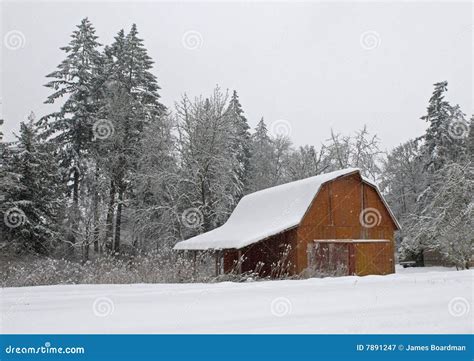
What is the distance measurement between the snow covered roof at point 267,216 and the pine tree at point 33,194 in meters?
12.2

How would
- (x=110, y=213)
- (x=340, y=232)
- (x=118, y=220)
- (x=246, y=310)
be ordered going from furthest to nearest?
(x=110, y=213) → (x=118, y=220) → (x=340, y=232) → (x=246, y=310)

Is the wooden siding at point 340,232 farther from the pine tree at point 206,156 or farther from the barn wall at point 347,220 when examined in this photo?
the pine tree at point 206,156

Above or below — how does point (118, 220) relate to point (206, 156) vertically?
below

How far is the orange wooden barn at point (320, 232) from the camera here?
2108cm

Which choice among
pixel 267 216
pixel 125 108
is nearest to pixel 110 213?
pixel 125 108

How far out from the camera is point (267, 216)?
23969 millimetres

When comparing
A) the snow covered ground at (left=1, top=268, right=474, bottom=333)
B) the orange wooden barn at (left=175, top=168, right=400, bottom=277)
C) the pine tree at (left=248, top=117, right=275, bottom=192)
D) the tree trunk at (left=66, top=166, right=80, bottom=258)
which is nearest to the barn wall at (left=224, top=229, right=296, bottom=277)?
the orange wooden barn at (left=175, top=168, right=400, bottom=277)

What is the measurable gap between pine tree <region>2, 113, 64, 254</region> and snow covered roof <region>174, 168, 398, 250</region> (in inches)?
480

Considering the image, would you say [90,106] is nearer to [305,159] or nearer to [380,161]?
[305,159]

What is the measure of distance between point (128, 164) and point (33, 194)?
22.1 feet

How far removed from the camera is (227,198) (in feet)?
104

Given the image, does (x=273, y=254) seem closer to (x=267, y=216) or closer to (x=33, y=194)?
(x=267, y=216)

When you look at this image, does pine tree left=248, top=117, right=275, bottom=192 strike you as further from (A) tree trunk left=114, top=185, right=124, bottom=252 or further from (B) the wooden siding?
(B) the wooden siding

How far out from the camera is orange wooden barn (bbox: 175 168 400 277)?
830 inches
